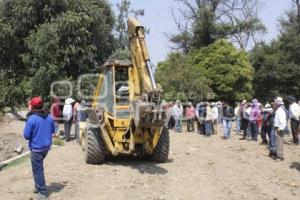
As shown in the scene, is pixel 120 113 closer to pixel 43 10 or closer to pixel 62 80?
pixel 62 80

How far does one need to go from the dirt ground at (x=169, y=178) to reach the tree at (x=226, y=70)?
2688cm

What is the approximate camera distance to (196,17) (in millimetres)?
51344

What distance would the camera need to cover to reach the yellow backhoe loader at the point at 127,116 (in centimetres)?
1247

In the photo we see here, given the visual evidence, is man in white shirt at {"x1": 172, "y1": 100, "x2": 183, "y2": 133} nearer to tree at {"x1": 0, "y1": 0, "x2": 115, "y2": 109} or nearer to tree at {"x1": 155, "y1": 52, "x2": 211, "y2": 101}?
tree at {"x1": 0, "y1": 0, "x2": 115, "y2": 109}

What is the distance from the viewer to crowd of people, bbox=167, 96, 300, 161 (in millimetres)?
14945

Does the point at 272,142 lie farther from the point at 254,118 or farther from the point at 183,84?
the point at 183,84

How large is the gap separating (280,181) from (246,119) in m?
9.04

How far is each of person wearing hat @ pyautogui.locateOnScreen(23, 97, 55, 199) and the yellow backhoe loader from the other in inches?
101

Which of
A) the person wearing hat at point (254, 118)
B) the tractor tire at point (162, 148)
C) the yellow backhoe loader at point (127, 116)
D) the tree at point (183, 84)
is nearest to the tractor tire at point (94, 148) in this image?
the yellow backhoe loader at point (127, 116)

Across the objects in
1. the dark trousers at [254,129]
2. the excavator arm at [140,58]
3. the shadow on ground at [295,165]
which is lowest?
the shadow on ground at [295,165]

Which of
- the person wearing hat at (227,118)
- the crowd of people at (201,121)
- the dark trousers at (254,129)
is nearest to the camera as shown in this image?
the crowd of people at (201,121)

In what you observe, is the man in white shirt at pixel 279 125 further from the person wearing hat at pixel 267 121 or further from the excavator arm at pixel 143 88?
the excavator arm at pixel 143 88

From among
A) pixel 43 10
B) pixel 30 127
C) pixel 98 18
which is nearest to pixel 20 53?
pixel 43 10

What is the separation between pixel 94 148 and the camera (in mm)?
13219
